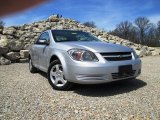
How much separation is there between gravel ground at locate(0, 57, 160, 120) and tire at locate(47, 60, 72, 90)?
0.44ft

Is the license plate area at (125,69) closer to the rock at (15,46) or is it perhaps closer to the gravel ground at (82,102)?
the gravel ground at (82,102)

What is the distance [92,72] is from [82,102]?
66 centimetres

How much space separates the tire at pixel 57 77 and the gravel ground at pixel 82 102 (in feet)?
0.44

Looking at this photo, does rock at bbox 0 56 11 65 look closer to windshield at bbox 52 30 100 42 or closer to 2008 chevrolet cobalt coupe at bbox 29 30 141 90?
windshield at bbox 52 30 100 42

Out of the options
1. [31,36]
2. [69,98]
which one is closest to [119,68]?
[69,98]

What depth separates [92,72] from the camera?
4.91 m

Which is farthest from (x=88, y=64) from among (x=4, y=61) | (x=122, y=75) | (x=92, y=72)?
(x=4, y=61)

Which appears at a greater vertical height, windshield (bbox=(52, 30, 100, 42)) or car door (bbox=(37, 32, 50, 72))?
windshield (bbox=(52, 30, 100, 42))

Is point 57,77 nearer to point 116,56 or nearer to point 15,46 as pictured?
point 116,56

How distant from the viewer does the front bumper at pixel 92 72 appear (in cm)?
491

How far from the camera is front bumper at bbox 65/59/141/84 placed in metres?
4.91

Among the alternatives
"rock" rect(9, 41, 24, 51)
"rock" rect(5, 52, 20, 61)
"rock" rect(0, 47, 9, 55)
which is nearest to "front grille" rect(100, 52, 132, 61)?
"rock" rect(5, 52, 20, 61)

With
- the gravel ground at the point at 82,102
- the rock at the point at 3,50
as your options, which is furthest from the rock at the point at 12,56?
the gravel ground at the point at 82,102

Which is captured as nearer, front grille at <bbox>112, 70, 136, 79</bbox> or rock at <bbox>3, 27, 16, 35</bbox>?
front grille at <bbox>112, 70, 136, 79</bbox>
